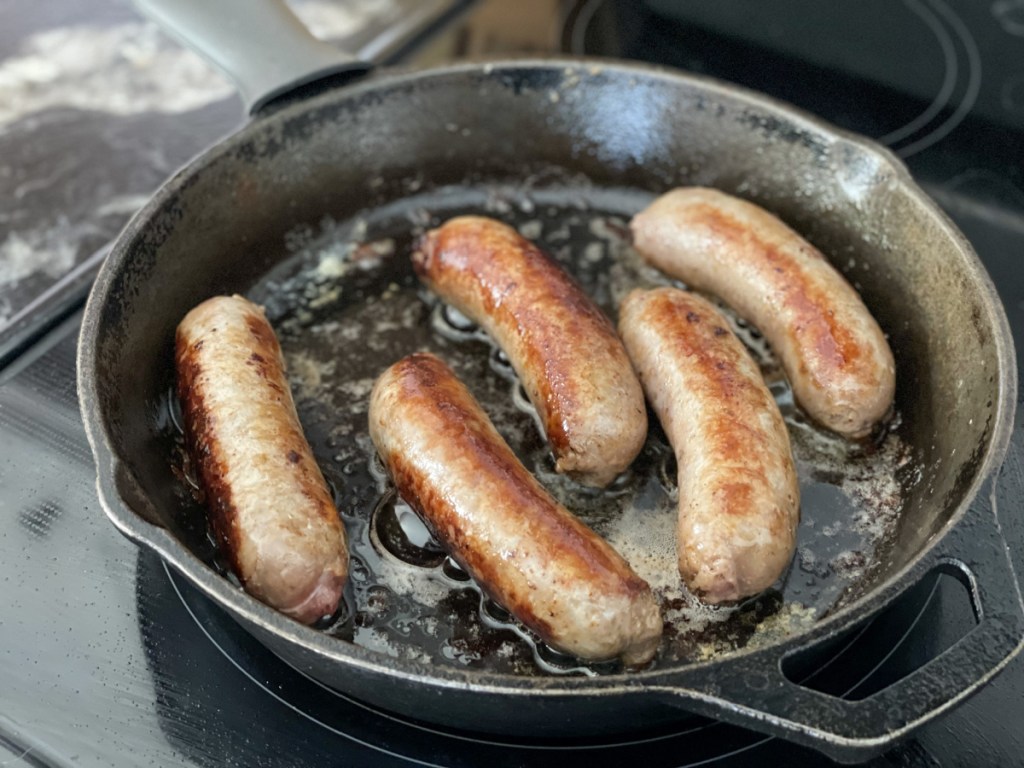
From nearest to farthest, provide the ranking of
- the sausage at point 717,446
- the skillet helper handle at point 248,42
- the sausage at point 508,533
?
the sausage at point 508,533 → the sausage at point 717,446 → the skillet helper handle at point 248,42

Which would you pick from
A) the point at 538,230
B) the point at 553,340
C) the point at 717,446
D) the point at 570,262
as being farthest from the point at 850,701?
the point at 538,230

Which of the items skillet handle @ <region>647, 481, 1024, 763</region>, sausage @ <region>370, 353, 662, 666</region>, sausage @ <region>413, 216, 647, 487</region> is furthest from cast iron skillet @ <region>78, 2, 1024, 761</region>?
sausage @ <region>413, 216, 647, 487</region>

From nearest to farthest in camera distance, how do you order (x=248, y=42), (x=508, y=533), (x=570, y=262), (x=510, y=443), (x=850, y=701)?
(x=850, y=701) → (x=508, y=533) → (x=510, y=443) → (x=248, y=42) → (x=570, y=262)

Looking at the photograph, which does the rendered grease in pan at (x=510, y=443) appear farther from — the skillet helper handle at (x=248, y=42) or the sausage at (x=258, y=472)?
the skillet helper handle at (x=248, y=42)

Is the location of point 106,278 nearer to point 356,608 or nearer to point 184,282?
point 184,282

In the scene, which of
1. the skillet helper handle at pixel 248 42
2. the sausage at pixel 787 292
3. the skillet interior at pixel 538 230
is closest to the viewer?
the skillet interior at pixel 538 230

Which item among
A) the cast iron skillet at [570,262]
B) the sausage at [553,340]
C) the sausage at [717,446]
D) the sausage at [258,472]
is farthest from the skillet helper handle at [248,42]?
the sausage at [717,446]

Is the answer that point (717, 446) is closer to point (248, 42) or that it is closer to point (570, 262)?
point (570, 262)

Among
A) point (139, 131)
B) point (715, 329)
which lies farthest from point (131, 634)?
point (139, 131)
